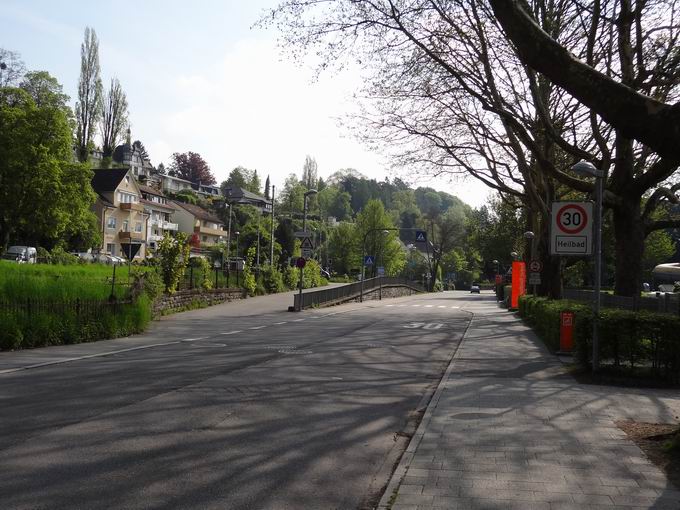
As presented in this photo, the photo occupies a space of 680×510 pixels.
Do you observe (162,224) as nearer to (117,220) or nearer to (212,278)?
(117,220)

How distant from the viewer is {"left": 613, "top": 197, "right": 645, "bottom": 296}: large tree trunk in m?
20.2

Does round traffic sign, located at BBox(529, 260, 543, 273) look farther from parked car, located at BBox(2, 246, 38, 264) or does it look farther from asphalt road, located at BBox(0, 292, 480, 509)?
parked car, located at BBox(2, 246, 38, 264)

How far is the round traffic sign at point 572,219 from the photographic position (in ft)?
40.5

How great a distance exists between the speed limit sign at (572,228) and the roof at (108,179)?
219 ft

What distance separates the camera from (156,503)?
4.87 m

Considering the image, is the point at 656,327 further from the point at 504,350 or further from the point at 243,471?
the point at 243,471

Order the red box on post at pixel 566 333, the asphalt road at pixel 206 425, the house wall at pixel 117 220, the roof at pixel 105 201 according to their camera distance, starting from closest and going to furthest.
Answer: the asphalt road at pixel 206 425 < the red box on post at pixel 566 333 < the house wall at pixel 117 220 < the roof at pixel 105 201

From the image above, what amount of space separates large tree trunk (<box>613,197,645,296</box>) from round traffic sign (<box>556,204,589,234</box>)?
8702 mm

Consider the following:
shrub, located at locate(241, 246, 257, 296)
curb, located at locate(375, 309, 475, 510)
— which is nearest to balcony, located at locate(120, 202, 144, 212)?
shrub, located at locate(241, 246, 257, 296)

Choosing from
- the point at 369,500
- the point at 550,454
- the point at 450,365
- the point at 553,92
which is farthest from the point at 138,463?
the point at 553,92

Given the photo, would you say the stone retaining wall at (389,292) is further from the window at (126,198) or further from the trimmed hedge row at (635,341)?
the trimmed hedge row at (635,341)

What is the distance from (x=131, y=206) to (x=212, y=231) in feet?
78.5

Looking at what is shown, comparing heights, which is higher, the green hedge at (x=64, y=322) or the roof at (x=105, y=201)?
the roof at (x=105, y=201)

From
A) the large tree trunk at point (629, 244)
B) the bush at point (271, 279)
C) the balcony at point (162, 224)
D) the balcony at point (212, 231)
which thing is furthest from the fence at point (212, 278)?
the balcony at point (212, 231)
